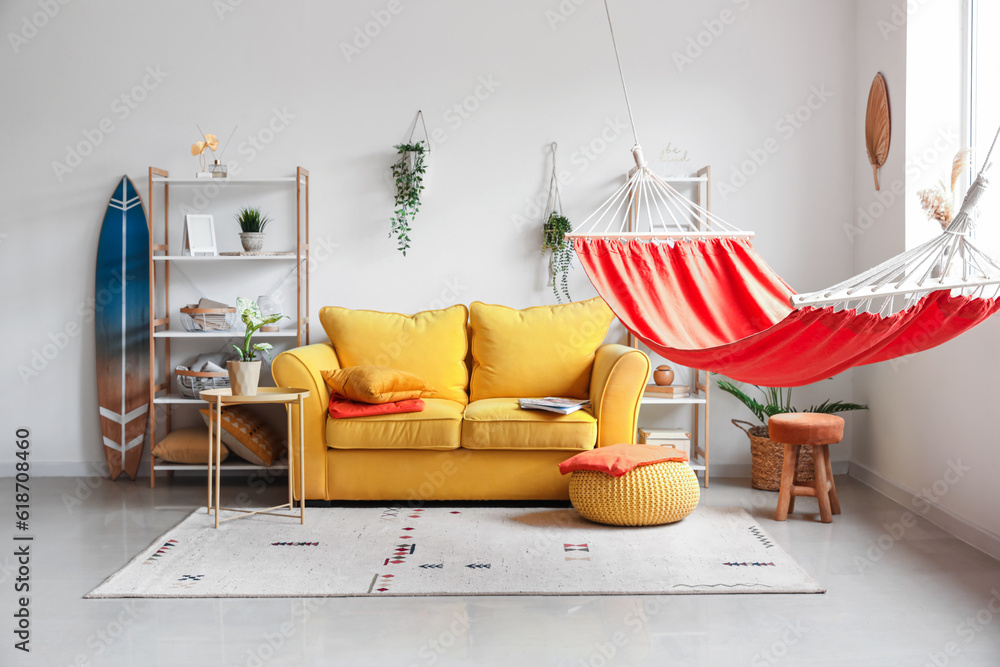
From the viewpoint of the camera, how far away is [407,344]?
3.93m

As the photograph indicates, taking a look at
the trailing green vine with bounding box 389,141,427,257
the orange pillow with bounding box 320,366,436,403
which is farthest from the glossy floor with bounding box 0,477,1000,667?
the trailing green vine with bounding box 389,141,427,257

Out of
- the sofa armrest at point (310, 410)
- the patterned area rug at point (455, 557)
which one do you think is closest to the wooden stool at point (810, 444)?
the patterned area rug at point (455, 557)

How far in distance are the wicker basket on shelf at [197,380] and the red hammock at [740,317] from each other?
2092 millimetres

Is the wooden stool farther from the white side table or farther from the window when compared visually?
the white side table

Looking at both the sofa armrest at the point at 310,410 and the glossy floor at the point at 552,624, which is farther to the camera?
the sofa armrest at the point at 310,410

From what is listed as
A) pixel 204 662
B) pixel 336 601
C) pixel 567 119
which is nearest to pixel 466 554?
pixel 336 601

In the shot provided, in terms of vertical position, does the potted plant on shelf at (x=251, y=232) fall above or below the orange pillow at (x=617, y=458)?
above

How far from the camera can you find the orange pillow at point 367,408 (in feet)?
11.2

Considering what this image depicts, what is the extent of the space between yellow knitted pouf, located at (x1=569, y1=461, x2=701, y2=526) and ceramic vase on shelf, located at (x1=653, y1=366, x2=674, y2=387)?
2.80 feet

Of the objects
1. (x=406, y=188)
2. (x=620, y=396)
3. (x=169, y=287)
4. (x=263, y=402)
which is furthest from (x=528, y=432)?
(x=169, y=287)

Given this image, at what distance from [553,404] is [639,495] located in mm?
585

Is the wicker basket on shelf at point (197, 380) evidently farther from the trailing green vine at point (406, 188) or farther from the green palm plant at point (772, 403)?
the green palm plant at point (772, 403)

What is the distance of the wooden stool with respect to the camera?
10.6ft

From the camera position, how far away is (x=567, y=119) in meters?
4.23
